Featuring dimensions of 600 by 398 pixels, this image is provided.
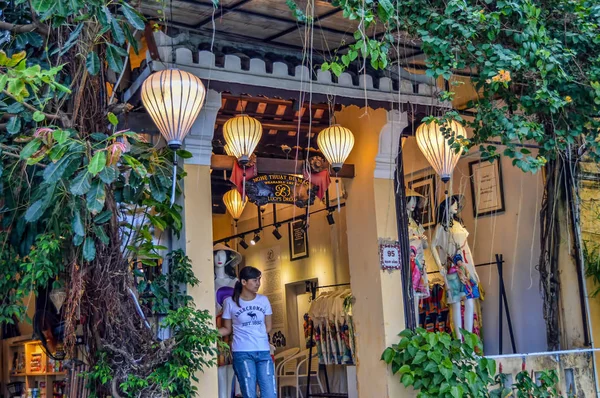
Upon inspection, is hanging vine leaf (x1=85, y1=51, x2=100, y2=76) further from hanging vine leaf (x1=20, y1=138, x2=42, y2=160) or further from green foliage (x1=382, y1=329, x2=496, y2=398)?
green foliage (x1=382, y1=329, x2=496, y2=398)

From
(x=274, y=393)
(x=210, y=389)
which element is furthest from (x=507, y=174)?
(x=210, y=389)

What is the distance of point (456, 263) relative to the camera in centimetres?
791

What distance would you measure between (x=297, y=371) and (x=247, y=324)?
9.06ft

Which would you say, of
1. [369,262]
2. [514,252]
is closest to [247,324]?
[369,262]

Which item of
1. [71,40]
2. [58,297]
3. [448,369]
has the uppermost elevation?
[71,40]

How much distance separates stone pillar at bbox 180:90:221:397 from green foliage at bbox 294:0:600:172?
1236 mm

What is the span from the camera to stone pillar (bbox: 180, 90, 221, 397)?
5.90 meters

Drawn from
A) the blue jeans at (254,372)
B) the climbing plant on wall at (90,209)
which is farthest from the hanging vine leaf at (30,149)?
the blue jeans at (254,372)

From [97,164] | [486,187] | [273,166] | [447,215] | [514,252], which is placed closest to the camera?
[97,164]

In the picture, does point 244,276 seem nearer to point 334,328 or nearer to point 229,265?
point 229,265

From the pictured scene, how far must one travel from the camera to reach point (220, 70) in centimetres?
600

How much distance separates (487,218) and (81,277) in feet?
18.0

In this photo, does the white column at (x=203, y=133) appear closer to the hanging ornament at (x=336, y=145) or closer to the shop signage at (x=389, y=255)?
the hanging ornament at (x=336, y=145)

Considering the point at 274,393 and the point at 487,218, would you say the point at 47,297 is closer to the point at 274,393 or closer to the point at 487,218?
the point at 274,393
